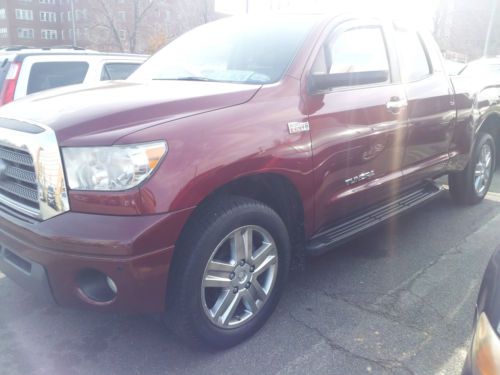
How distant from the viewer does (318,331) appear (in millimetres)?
2691

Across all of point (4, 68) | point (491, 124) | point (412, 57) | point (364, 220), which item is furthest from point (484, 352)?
point (4, 68)

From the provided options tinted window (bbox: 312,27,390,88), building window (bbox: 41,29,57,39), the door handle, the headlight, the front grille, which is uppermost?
building window (bbox: 41,29,57,39)

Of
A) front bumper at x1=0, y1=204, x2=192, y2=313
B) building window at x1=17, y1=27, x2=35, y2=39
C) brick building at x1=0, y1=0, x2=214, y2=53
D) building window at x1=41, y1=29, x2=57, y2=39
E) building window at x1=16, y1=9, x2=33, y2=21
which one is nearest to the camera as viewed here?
front bumper at x1=0, y1=204, x2=192, y2=313

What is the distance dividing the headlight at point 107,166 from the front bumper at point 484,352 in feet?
4.69

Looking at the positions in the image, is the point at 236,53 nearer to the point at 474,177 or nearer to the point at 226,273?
the point at 226,273

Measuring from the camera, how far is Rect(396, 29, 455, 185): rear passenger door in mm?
3590

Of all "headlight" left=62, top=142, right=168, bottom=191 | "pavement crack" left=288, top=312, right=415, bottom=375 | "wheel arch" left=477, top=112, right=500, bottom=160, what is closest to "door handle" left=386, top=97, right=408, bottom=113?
"pavement crack" left=288, top=312, right=415, bottom=375

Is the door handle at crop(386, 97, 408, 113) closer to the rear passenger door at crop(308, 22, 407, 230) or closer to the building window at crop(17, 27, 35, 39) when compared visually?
the rear passenger door at crop(308, 22, 407, 230)

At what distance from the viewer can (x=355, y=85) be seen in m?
3.00

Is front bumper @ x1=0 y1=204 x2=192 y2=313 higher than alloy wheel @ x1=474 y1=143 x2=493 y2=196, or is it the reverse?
front bumper @ x1=0 y1=204 x2=192 y2=313

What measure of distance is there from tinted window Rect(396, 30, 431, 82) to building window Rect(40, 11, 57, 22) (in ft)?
234

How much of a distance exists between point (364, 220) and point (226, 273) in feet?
4.25

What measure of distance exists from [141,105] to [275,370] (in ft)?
4.93

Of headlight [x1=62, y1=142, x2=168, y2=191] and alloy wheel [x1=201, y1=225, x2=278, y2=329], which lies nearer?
headlight [x1=62, y1=142, x2=168, y2=191]
